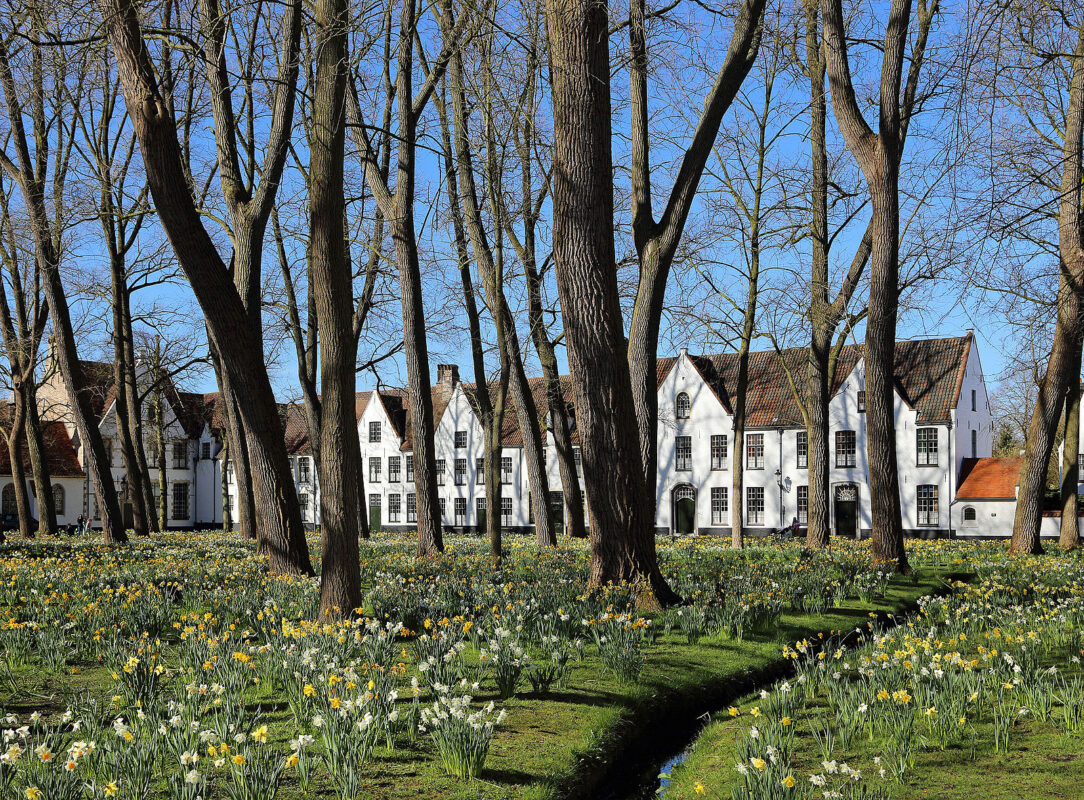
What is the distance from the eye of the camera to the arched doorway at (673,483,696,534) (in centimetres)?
4441

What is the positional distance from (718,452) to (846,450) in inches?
242

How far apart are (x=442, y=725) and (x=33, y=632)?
4.45 metres

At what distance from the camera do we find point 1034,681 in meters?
5.93

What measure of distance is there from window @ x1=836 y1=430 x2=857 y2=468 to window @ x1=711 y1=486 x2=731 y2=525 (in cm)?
567

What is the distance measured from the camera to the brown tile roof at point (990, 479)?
3684 cm

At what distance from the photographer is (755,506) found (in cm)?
4269

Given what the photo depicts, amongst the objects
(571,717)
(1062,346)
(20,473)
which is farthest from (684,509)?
(571,717)

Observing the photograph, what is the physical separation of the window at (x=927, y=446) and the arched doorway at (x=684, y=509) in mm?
10832

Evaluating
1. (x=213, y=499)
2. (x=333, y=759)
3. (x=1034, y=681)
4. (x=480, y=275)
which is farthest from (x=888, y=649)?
(x=213, y=499)

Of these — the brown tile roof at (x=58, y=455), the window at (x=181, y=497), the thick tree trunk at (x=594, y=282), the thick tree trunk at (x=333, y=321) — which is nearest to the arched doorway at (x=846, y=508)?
the thick tree trunk at (x=594, y=282)

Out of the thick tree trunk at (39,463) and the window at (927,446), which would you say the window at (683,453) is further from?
the thick tree trunk at (39,463)

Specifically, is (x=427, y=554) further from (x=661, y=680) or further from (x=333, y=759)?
(x=333, y=759)

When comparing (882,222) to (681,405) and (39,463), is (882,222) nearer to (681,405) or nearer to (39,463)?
(39,463)

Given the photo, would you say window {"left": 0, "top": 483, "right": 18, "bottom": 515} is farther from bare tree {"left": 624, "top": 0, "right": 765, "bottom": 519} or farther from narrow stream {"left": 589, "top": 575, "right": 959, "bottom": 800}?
narrow stream {"left": 589, "top": 575, "right": 959, "bottom": 800}
